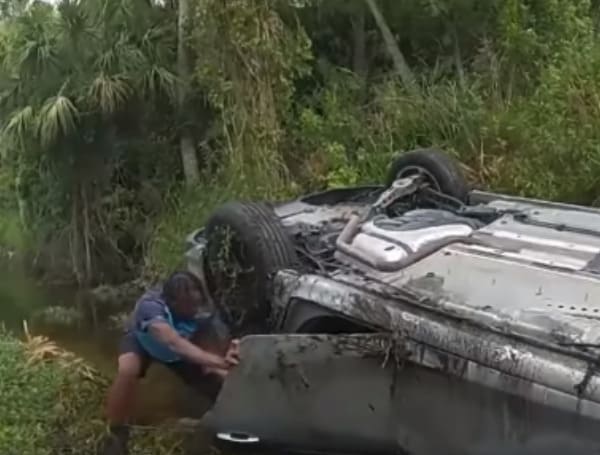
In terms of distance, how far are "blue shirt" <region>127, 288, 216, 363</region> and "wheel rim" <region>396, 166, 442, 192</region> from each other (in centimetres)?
180

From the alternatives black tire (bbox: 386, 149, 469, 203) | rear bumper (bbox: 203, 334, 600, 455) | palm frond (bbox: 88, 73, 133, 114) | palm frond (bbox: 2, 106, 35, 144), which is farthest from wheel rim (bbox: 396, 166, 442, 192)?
palm frond (bbox: 2, 106, 35, 144)

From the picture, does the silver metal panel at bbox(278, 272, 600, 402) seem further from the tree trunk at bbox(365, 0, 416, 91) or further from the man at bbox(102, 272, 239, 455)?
the tree trunk at bbox(365, 0, 416, 91)

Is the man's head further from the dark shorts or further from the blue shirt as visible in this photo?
the dark shorts

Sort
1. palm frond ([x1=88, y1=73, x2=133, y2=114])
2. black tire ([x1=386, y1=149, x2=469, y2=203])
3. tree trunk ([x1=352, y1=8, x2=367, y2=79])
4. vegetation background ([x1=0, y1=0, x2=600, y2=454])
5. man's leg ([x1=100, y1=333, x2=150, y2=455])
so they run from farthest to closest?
tree trunk ([x1=352, y1=8, x2=367, y2=79]), palm frond ([x1=88, y1=73, x2=133, y2=114]), vegetation background ([x1=0, y1=0, x2=600, y2=454]), black tire ([x1=386, y1=149, x2=469, y2=203]), man's leg ([x1=100, y1=333, x2=150, y2=455])

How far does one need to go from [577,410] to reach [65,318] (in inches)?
263

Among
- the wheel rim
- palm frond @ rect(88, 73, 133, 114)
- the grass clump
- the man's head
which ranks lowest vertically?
the grass clump

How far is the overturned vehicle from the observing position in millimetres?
3783

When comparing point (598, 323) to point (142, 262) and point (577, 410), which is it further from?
point (142, 262)

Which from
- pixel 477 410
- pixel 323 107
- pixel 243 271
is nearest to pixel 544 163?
pixel 323 107

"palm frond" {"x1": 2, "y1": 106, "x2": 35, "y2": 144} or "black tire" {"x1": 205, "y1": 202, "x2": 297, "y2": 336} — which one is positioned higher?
"palm frond" {"x1": 2, "y1": 106, "x2": 35, "y2": 144}

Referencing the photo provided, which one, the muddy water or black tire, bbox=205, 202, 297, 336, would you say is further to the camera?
the muddy water

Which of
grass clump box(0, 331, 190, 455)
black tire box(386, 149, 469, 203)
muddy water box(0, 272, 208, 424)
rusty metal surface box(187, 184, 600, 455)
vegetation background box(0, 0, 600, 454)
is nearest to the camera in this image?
rusty metal surface box(187, 184, 600, 455)

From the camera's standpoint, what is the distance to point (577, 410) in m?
3.55

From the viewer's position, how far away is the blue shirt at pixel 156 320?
5203 millimetres
